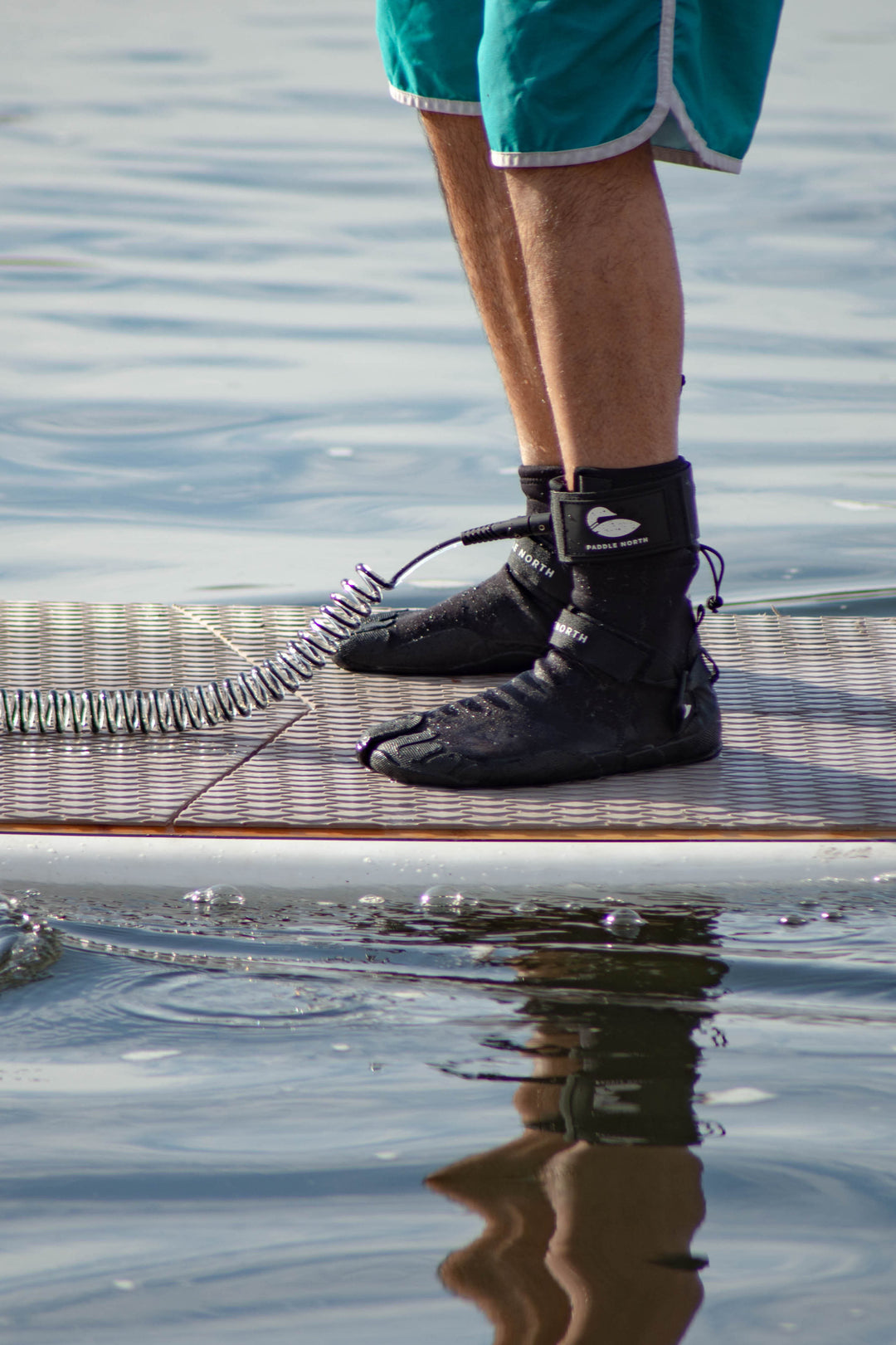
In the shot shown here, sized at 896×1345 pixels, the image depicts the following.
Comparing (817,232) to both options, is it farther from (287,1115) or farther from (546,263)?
(287,1115)

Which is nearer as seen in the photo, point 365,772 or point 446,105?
point 365,772

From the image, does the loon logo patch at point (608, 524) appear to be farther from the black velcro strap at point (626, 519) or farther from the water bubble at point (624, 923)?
the water bubble at point (624, 923)

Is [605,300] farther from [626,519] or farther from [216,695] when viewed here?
[216,695]

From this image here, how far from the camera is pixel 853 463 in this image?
457cm

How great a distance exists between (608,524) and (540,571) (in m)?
0.43

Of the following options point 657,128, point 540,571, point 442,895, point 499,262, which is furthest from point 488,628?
point 657,128

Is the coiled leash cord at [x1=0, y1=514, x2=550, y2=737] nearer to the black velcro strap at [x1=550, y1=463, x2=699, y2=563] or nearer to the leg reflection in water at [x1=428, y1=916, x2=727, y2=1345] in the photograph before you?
the black velcro strap at [x1=550, y1=463, x2=699, y2=563]

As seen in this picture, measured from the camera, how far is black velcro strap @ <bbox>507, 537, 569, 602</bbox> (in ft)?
8.23

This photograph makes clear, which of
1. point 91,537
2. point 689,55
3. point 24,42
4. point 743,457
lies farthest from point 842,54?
point 689,55

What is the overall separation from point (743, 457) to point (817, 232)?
3.29m

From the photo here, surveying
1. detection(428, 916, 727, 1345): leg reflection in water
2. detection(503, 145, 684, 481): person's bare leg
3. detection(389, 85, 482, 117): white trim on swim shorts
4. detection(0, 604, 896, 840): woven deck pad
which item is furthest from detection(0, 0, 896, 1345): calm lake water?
detection(389, 85, 482, 117): white trim on swim shorts

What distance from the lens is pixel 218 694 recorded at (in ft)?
7.78

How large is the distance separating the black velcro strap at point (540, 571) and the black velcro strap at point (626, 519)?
1.21ft

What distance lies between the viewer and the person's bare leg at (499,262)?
8.39ft
